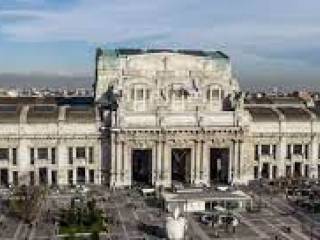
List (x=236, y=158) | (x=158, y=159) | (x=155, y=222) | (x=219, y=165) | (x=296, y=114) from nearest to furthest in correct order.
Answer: (x=155, y=222) → (x=158, y=159) → (x=236, y=158) → (x=219, y=165) → (x=296, y=114)

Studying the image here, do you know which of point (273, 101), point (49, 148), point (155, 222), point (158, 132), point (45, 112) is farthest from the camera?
point (273, 101)

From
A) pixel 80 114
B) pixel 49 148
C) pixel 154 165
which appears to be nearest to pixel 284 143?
pixel 154 165

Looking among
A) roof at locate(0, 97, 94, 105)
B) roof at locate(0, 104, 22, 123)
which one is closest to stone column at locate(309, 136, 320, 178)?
roof at locate(0, 97, 94, 105)

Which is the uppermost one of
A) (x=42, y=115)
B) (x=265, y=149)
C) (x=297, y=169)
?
(x=42, y=115)

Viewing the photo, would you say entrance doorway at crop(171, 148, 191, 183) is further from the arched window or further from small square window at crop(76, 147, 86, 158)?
small square window at crop(76, 147, 86, 158)

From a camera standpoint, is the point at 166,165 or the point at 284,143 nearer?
the point at 166,165

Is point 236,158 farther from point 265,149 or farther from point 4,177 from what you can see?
point 4,177

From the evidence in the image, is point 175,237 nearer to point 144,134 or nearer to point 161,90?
point 144,134

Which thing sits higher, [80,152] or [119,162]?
[80,152]
